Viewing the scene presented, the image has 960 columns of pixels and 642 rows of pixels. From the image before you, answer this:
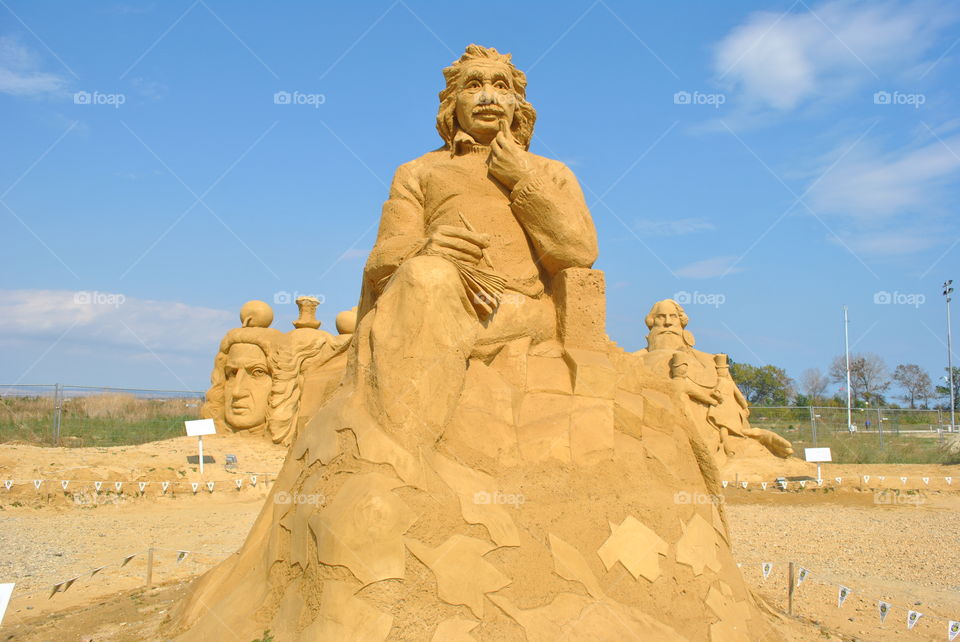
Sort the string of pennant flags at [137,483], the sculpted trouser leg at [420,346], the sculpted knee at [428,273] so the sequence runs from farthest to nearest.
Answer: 1. the string of pennant flags at [137,483]
2. the sculpted knee at [428,273]
3. the sculpted trouser leg at [420,346]

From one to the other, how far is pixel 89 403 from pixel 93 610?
16800 mm

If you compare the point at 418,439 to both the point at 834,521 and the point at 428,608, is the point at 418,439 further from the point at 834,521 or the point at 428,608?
the point at 834,521

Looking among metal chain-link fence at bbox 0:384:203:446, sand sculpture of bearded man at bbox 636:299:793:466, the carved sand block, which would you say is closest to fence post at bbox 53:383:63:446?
metal chain-link fence at bbox 0:384:203:446

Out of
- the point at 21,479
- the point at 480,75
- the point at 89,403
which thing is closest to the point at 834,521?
the point at 480,75

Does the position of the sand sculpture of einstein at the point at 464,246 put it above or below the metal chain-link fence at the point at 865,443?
above

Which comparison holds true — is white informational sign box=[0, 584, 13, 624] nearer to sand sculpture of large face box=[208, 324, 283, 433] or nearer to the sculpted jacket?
the sculpted jacket

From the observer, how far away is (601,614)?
2988 millimetres

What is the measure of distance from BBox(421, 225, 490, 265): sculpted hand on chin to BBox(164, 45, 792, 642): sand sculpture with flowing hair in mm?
11

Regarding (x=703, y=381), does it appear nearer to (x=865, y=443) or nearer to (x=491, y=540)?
(x=865, y=443)

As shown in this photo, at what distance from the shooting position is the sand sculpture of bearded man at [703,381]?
12.7 meters

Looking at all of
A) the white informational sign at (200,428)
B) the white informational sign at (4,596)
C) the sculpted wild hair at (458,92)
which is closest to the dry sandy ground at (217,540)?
the white informational sign at (200,428)

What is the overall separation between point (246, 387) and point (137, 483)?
3.52 m

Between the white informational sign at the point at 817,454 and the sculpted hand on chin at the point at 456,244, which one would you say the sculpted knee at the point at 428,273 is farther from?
the white informational sign at the point at 817,454

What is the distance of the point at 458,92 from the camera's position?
4.30m
